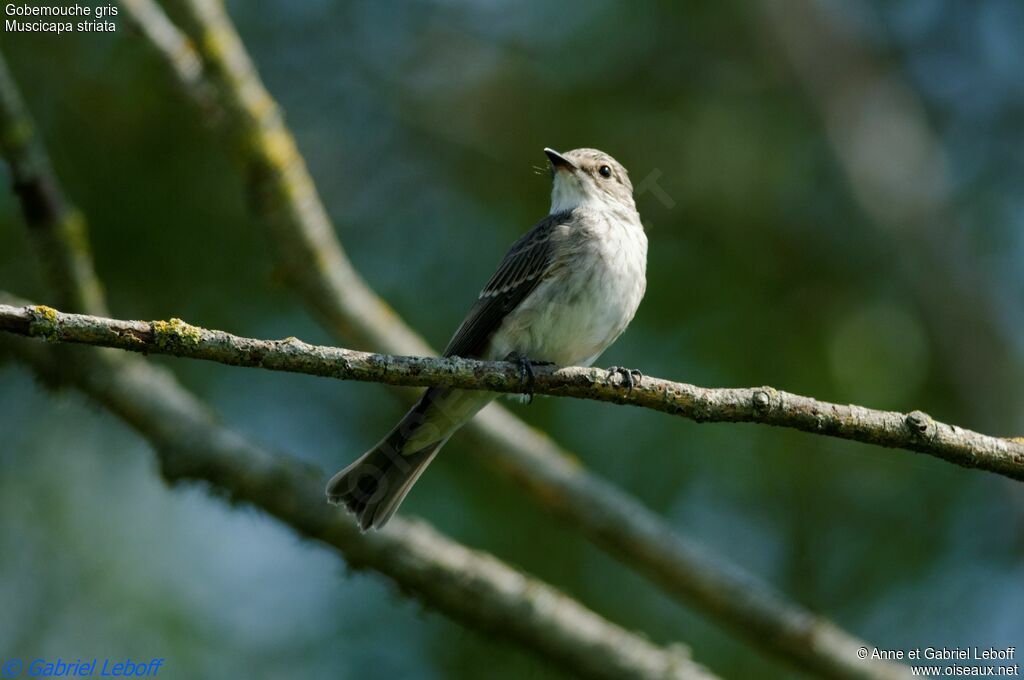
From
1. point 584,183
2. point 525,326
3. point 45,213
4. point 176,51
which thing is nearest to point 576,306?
point 525,326

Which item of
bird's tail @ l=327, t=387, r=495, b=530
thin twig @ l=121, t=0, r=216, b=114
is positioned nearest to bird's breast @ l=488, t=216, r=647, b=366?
bird's tail @ l=327, t=387, r=495, b=530

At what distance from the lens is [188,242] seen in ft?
28.9

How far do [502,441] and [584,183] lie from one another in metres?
1.86

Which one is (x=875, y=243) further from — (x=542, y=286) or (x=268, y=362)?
(x=268, y=362)

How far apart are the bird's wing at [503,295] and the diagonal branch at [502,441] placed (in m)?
0.58

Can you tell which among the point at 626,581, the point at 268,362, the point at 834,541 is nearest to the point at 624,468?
the point at 626,581

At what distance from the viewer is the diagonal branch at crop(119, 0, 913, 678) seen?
6.44 meters

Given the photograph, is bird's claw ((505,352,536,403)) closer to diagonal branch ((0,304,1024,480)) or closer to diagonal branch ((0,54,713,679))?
diagonal branch ((0,304,1024,480))

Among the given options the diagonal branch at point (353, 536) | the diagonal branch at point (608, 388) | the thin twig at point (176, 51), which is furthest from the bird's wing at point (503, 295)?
the thin twig at point (176, 51)

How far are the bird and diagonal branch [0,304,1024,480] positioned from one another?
1555mm

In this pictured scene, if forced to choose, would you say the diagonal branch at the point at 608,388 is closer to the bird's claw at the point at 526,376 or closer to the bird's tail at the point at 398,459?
the bird's claw at the point at 526,376

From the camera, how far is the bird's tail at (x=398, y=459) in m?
6.21

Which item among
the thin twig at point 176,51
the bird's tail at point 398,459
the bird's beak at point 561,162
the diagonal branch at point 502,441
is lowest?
the bird's tail at point 398,459

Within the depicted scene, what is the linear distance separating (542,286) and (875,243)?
6.16 meters
